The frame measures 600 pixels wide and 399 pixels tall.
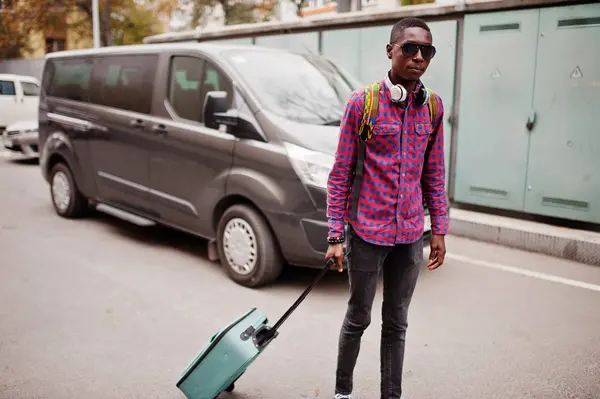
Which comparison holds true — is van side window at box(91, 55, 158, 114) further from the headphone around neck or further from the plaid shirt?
the headphone around neck

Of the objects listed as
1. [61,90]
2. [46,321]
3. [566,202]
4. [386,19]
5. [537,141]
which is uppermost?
[386,19]

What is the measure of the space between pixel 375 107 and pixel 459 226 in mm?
4737

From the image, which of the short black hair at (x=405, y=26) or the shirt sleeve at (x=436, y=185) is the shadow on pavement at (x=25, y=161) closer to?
the shirt sleeve at (x=436, y=185)

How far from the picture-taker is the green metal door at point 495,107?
7.10 meters

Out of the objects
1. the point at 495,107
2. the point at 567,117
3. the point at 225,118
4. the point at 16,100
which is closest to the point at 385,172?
the point at 225,118

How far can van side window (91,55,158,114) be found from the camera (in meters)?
6.09

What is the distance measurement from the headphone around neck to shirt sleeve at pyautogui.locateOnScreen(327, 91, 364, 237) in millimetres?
139

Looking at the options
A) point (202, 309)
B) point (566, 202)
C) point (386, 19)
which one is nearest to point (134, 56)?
point (202, 309)

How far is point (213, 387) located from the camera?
3.02m

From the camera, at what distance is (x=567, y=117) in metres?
6.79

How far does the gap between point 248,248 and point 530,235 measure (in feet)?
10.5

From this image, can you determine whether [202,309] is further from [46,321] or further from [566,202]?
[566,202]

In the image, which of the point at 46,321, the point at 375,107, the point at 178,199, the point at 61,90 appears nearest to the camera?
the point at 375,107

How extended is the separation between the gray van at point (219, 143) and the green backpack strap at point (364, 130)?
182cm
